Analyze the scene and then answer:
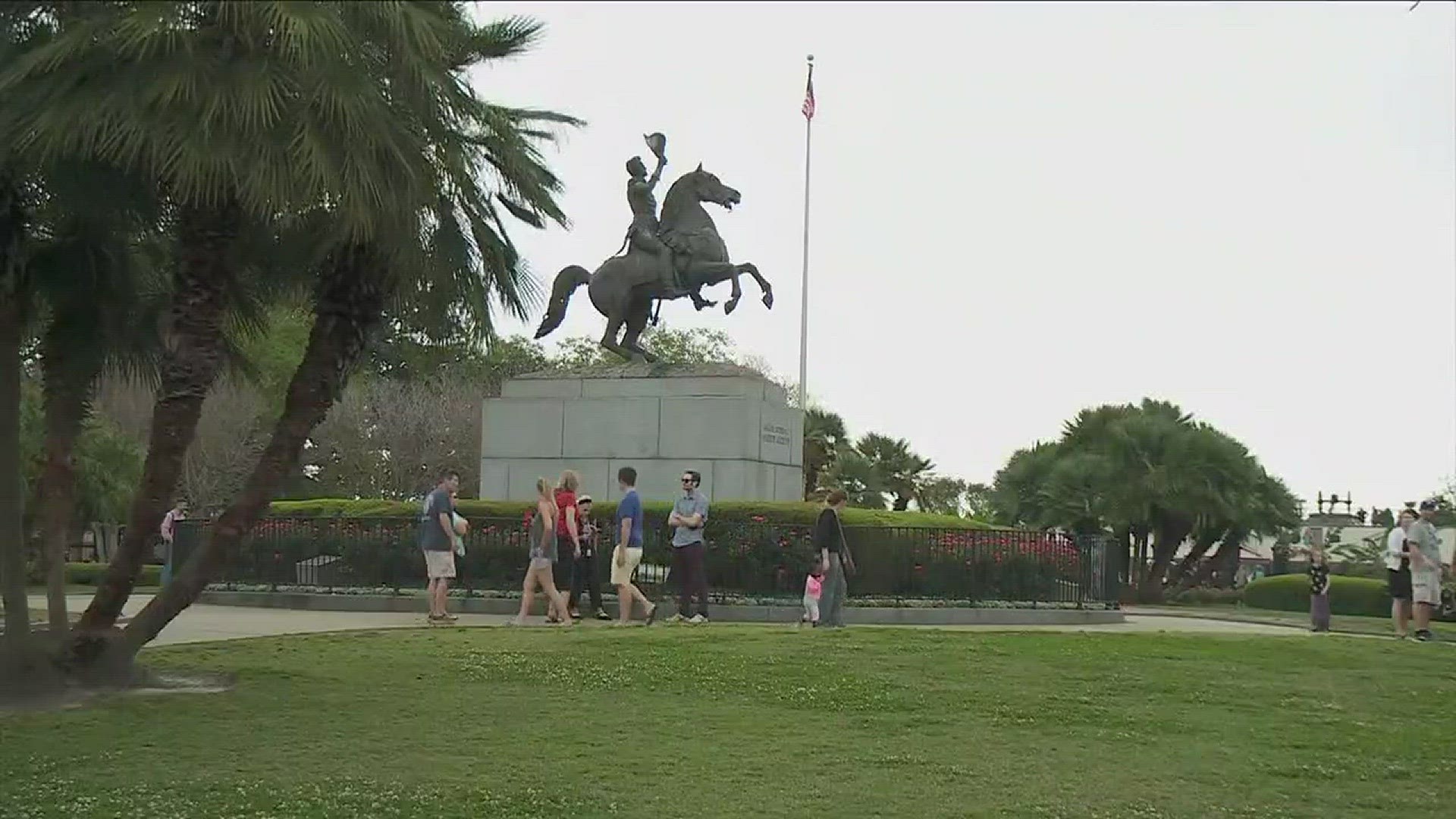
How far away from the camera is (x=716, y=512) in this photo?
2056 centimetres

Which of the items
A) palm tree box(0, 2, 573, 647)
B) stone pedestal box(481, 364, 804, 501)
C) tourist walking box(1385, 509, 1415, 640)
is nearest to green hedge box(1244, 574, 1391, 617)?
tourist walking box(1385, 509, 1415, 640)

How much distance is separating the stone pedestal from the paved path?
448 centimetres

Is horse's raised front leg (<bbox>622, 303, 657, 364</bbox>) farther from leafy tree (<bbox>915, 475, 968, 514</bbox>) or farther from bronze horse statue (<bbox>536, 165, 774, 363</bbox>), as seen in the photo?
leafy tree (<bbox>915, 475, 968, 514</bbox>)

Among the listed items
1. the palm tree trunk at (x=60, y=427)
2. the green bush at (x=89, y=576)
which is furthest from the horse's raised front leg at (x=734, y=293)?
the green bush at (x=89, y=576)

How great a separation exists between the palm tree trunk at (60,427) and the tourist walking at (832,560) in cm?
715

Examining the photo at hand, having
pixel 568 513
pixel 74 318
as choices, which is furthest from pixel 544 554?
pixel 74 318

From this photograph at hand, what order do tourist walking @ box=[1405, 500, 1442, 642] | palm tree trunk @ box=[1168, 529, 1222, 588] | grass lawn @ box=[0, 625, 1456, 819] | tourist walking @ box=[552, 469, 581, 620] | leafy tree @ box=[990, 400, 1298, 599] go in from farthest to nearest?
1. palm tree trunk @ box=[1168, 529, 1222, 588]
2. leafy tree @ box=[990, 400, 1298, 599]
3. tourist walking @ box=[1405, 500, 1442, 642]
4. tourist walking @ box=[552, 469, 581, 620]
5. grass lawn @ box=[0, 625, 1456, 819]

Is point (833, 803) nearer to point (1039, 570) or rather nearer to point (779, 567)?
point (779, 567)

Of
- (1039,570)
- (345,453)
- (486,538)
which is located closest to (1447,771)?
(1039,570)

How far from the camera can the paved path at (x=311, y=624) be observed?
16.4m

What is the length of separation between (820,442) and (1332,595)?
74.3 feet

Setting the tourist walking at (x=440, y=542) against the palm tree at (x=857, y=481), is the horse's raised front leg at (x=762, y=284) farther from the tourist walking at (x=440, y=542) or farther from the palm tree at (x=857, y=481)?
the palm tree at (x=857, y=481)

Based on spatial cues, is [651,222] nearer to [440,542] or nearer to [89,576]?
[440,542]

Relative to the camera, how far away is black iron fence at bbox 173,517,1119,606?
19.8 meters
